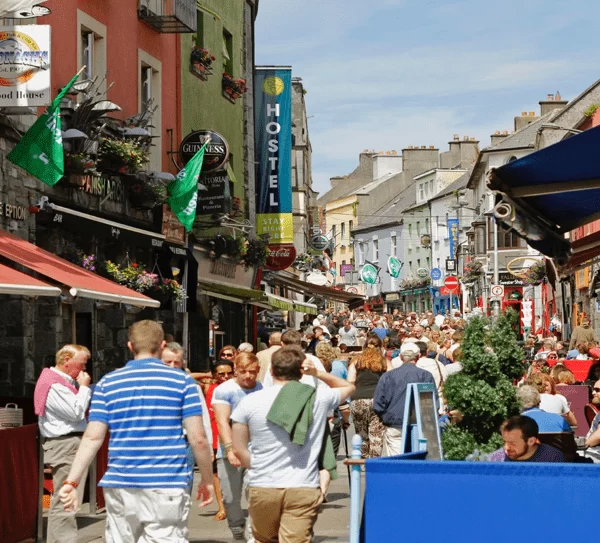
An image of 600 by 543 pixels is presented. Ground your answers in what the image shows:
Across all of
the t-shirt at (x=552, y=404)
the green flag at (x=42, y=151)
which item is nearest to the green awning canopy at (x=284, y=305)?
the green flag at (x=42, y=151)

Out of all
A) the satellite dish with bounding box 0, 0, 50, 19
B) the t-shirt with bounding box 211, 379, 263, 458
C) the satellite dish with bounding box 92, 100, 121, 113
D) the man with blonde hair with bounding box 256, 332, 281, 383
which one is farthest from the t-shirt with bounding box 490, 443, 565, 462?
the satellite dish with bounding box 92, 100, 121, 113

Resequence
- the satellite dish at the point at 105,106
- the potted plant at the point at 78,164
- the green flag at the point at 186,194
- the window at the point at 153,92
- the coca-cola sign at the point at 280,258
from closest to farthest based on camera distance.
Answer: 1. the potted plant at the point at 78,164
2. the satellite dish at the point at 105,106
3. the green flag at the point at 186,194
4. the window at the point at 153,92
5. the coca-cola sign at the point at 280,258

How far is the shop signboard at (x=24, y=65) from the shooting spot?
14.2 metres

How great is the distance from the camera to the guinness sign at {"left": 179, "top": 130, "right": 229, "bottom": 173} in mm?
23906

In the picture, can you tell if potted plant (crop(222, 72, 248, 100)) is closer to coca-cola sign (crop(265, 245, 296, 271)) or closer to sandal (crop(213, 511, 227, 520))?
coca-cola sign (crop(265, 245, 296, 271))

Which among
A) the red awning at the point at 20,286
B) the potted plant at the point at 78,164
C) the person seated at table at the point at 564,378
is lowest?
the person seated at table at the point at 564,378

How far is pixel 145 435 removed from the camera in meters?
7.07

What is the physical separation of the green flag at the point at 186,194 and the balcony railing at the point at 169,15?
2.77 meters

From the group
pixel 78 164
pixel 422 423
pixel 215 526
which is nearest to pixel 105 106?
pixel 78 164

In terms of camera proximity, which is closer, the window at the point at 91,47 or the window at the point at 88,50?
the window at the point at 91,47

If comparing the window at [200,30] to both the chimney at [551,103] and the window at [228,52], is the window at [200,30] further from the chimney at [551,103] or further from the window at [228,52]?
the chimney at [551,103]

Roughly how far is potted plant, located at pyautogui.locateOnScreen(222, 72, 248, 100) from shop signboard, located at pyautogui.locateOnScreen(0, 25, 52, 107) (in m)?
15.7

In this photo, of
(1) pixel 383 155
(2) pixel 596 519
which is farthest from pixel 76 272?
(1) pixel 383 155

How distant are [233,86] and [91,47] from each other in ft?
34.7
